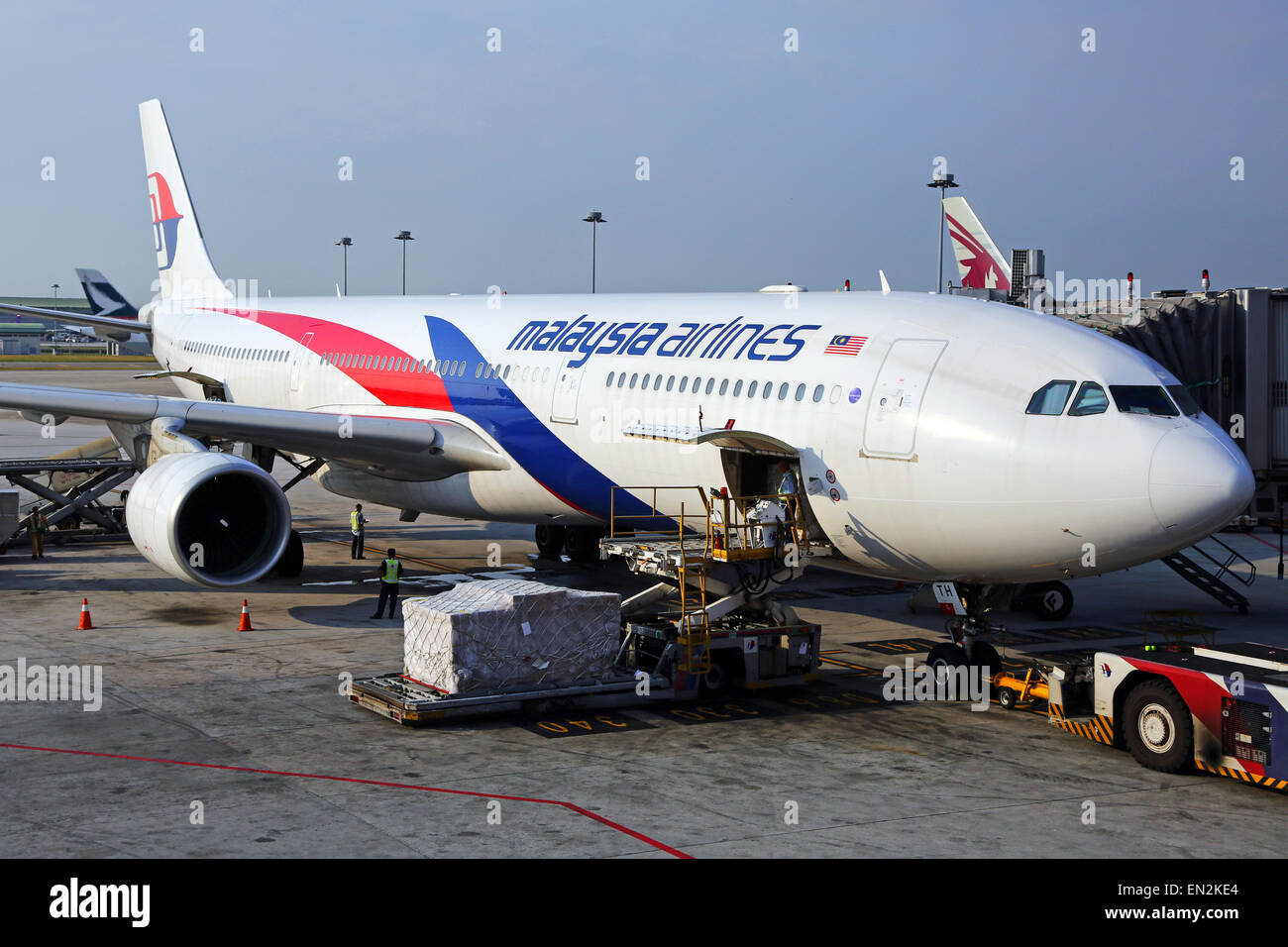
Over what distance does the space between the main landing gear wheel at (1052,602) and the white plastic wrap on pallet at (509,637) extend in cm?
952

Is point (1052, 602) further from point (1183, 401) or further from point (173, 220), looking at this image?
point (173, 220)

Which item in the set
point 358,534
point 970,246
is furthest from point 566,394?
point 970,246

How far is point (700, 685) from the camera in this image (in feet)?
56.1

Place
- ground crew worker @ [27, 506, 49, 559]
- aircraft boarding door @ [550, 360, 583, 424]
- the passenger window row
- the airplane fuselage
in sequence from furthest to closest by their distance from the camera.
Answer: ground crew worker @ [27, 506, 49, 559]
aircraft boarding door @ [550, 360, 583, 424]
the passenger window row
the airplane fuselage

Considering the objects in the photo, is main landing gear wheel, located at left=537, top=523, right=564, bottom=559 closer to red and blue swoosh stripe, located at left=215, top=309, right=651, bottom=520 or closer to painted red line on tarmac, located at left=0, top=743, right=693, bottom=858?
red and blue swoosh stripe, located at left=215, top=309, right=651, bottom=520

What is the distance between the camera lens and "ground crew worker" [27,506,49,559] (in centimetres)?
2792

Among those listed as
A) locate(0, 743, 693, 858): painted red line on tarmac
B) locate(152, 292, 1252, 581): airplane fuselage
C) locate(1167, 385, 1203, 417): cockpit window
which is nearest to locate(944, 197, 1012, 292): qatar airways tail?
locate(152, 292, 1252, 581): airplane fuselage

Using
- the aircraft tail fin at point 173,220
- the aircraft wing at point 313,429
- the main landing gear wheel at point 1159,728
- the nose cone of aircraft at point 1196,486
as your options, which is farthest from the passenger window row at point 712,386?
the aircraft tail fin at point 173,220

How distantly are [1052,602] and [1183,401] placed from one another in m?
8.44

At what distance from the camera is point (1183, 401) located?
49.7ft

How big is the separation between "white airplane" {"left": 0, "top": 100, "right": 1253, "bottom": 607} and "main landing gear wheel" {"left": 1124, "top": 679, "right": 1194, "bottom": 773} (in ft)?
4.72

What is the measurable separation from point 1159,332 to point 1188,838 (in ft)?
44.2
